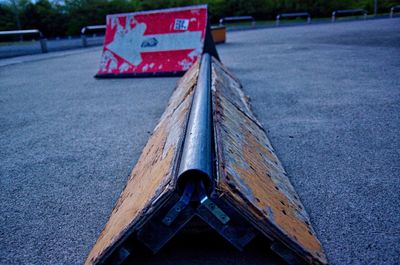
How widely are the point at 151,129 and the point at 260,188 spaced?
225cm

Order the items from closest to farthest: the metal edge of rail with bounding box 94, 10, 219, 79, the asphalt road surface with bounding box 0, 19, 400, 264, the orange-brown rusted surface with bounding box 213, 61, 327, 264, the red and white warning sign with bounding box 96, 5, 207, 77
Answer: the orange-brown rusted surface with bounding box 213, 61, 327, 264, the asphalt road surface with bounding box 0, 19, 400, 264, the metal edge of rail with bounding box 94, 10, 219, 79, the red and white warning sign with bounding box 96, 5, 207, 77

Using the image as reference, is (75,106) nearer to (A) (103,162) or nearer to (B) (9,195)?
(A) (103,162)

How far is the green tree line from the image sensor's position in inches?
1065

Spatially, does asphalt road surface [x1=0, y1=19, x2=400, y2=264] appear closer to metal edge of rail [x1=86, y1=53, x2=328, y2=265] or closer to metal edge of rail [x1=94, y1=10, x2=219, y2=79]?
metal edge of rail [x1=86, y1=53, x2=328, y2=265]

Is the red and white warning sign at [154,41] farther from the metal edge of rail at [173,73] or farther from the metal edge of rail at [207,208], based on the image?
the metal edge of rail at [207,208]

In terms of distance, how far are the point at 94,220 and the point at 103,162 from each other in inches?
36.6

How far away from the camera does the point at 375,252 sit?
169 centimetres

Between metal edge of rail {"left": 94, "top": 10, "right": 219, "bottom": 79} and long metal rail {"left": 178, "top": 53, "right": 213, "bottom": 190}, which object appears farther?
metal edge of rail {"left": 94, "top": 10, "right": 219, "bottom": 79}

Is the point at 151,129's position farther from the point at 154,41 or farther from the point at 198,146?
the point at 154,41

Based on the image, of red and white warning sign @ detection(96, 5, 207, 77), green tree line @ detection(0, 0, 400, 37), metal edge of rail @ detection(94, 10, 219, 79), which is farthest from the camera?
green tree line @ detection(0, 0, 400, 37)

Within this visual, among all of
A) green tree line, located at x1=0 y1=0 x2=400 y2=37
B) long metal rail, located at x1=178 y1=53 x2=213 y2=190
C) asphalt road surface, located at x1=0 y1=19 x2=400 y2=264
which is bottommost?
asphalt road surface, located at x1=0 y1=19 x2=400 y2=264

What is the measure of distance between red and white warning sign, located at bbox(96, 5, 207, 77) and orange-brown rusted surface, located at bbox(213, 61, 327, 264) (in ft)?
15.6

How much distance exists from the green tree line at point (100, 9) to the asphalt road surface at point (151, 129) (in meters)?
22.9

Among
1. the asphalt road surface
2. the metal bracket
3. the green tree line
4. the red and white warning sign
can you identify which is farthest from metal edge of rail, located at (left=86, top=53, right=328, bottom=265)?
the green tree line
